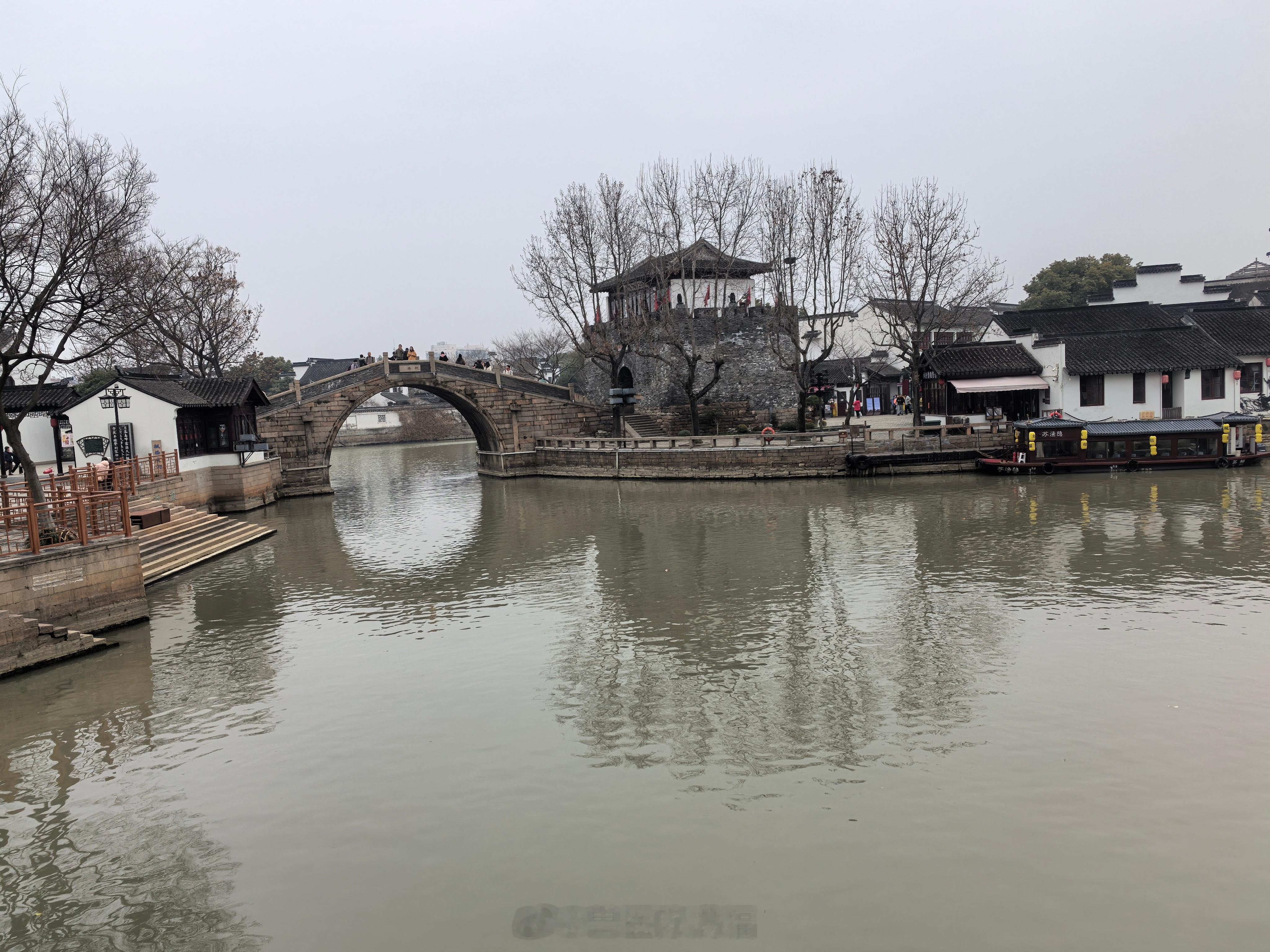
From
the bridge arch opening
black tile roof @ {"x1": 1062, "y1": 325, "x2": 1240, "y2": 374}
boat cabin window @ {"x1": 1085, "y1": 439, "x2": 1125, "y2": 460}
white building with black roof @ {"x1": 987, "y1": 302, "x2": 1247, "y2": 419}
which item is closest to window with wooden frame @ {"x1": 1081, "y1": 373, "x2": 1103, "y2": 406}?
white building with black roof @ {"x1": 987, "y1": 302, "x2": 1247, "y2": 419}

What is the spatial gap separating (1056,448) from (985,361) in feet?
24.0

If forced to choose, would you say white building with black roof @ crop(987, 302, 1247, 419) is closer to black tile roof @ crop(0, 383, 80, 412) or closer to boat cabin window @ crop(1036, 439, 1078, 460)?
boat cabin window @ crop(1036, 439, 1078, 460)

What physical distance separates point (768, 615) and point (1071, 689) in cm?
504

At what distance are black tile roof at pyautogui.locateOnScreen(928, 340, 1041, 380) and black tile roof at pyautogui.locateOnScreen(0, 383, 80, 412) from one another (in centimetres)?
3459

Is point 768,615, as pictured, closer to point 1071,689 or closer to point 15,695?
point 1071,689

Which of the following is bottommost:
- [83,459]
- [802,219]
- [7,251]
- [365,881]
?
[365,881]

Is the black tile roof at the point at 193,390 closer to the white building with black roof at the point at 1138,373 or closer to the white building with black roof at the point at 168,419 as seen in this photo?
the white building with black roof at the point at 168,419

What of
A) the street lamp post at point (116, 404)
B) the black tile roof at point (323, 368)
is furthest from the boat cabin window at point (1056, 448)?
the black tile roof at point (323, 368)

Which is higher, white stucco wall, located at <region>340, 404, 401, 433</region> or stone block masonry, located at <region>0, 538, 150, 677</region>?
white stucco wall, located at <region>340, 404, 401, 433</region>

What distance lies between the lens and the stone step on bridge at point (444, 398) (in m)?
37.1

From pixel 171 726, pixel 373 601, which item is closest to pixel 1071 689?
pixel 171 726

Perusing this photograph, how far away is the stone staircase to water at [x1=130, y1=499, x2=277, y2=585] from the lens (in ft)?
64.8

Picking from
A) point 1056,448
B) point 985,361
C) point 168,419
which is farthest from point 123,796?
point 985,361

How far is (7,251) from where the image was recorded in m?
15.9
